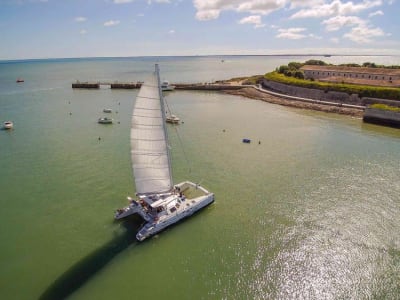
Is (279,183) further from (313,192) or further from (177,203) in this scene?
(177,203)

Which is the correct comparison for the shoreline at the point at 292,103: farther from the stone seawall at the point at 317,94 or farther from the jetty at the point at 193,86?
the stone seawall at the point at 317,94

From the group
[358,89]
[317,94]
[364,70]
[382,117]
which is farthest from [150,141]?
[364,70]

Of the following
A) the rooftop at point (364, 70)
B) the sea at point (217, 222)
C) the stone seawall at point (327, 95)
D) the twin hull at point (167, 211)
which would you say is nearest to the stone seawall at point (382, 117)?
the sea at point (217, 222)

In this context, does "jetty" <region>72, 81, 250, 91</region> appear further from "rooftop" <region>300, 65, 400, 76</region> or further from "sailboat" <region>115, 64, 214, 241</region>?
"sailboat" <region>115, 64, 214, 241</region>

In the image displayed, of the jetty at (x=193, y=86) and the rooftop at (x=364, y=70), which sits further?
the jetty at (x=193, y=86)

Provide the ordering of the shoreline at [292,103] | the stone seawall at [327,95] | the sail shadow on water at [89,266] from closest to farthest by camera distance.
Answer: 1. the sail shadow on water at [89,266]
2. the shoreline at [292,103]
3. the stone seawall at [327,95]

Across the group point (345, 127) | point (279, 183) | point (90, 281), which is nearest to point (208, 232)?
point (90, 281)

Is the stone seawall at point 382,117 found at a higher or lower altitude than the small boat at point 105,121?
lower

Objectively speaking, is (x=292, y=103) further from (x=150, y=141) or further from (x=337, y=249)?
(x=150, y=141)
